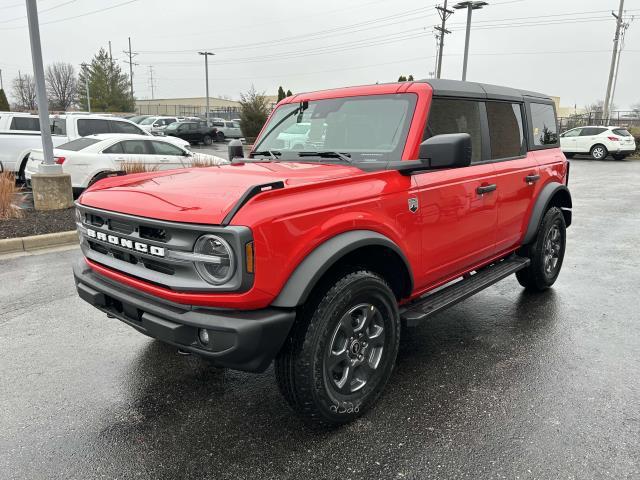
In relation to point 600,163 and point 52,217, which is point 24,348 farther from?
point 600,163

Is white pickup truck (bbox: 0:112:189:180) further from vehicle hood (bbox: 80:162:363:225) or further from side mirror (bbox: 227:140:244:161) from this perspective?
vehicle hood (bbox: 80:162:363:225)

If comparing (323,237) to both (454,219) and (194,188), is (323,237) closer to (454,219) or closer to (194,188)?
(194,188)

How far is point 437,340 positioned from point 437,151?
1.79 m

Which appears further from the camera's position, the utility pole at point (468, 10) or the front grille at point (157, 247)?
the utility pole at point (468, 10)

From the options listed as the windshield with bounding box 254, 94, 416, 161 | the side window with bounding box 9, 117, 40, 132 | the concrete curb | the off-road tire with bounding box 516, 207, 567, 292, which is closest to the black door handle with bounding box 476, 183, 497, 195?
the windshield with bounding box 254, 94, 416, 161

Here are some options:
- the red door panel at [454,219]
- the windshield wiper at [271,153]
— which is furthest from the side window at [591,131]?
the windshield wiper at [271,153]

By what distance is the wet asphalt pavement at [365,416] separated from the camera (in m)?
2.53

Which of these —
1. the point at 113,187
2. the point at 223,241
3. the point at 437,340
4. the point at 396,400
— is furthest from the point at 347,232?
the point at 437,340

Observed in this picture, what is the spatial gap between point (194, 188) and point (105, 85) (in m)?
60.0

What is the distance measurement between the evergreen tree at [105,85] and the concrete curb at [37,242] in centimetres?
5367

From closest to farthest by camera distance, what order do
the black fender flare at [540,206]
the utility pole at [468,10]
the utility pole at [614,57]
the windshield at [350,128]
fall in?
1. the windshield at [350,128]
2. the black fender flare at [540,206]
3. the utility pole at [468,10]
4. the utility pole at [614,57]

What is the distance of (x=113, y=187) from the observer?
3084 millimetres

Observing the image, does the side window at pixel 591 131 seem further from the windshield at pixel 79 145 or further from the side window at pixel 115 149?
the windshield at pixel 79 145

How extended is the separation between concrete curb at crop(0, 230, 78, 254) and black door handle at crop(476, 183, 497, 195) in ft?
20.3
